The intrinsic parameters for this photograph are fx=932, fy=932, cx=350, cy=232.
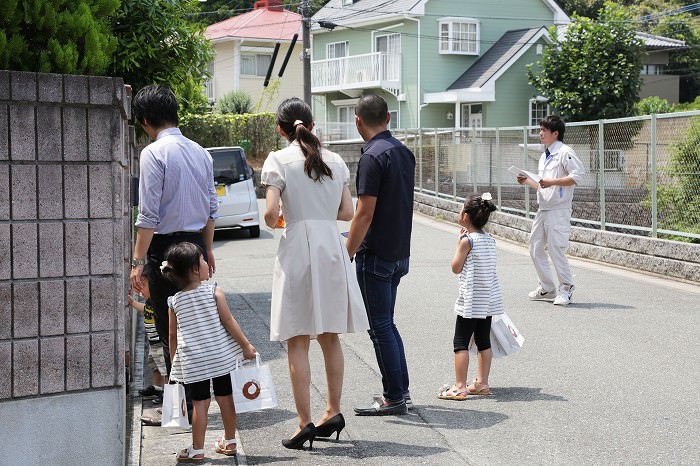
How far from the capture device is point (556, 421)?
5.87 metres

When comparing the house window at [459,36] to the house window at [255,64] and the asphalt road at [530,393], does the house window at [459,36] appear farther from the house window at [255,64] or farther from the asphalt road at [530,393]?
the asphalt road at [530,393]

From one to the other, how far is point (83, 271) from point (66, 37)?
109 cm

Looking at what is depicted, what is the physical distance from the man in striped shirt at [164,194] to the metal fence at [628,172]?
8049 mm

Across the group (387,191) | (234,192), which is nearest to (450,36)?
(234,192)

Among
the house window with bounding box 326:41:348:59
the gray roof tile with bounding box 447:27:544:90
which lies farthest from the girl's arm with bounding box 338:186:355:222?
the house window with bounding box 326:41:348:59

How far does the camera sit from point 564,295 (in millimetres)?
10266

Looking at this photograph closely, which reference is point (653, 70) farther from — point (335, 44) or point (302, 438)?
point (302, 438)

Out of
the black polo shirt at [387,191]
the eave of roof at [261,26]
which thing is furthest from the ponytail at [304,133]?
the eave of roof at [261,26]

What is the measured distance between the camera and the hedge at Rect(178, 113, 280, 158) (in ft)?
113

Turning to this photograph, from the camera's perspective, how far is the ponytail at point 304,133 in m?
5.29

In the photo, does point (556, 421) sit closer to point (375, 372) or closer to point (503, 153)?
point (375, 372)

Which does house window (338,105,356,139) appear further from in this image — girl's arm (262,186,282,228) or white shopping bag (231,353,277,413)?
white shopping bag (231,353,277,413)

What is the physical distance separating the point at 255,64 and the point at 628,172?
127ft

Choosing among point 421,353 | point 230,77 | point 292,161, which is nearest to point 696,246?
point 421,353
